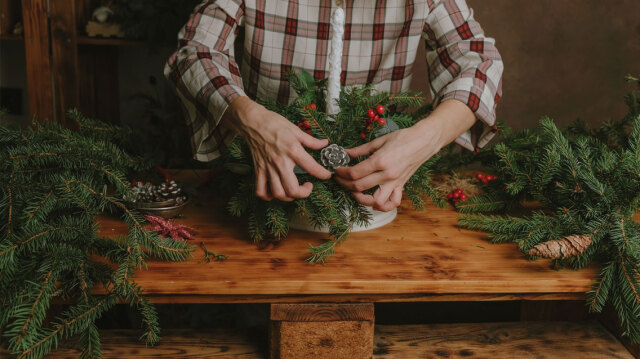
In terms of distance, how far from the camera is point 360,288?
0.86 metres

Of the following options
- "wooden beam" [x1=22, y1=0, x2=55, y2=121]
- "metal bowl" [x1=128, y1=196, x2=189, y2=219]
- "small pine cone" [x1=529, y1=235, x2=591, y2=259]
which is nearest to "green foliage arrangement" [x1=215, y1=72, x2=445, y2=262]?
"metal bowl" [x1=128, y1=196, x2=189, y2=219]

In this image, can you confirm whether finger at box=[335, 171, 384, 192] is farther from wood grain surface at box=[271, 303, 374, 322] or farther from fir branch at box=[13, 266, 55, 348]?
fir branch at box=[13, 266, 55, 348]

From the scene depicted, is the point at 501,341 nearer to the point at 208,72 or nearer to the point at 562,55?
the point at 208,72

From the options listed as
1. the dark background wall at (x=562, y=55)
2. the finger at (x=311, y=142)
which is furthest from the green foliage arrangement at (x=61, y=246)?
the dark background wall at (x=562, y=55)

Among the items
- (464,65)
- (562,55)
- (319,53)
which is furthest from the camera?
(562,55)

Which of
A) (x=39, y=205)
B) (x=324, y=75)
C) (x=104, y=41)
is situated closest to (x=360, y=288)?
(x=39, y=205)

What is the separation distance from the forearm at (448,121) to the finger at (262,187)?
31 centimetres

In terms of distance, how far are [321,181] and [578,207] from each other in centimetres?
52

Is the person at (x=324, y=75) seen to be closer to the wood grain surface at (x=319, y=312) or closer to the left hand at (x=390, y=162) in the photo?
the left hand at (x=390, y=162)

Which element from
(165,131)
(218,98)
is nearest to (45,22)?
(165,131)

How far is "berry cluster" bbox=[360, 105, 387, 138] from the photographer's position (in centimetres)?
97

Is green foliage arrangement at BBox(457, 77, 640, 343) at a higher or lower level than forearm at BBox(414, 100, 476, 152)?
lower

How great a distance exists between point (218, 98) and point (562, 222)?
71 cm

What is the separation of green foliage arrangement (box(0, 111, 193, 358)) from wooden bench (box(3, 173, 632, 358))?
0.14 feet
